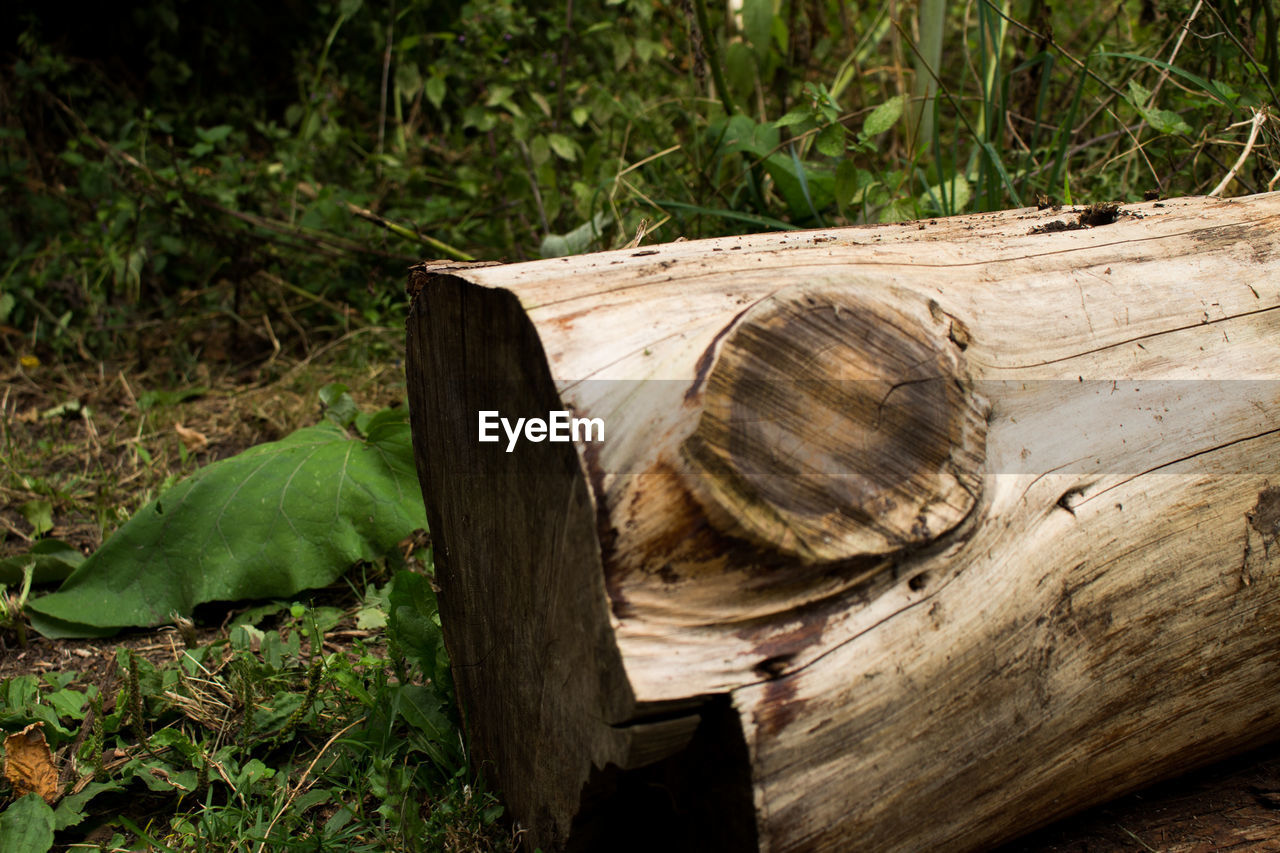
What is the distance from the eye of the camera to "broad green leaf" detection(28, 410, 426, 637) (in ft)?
6.30

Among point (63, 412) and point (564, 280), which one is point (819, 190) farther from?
point (63, 412)

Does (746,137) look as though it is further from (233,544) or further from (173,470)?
(173,470)

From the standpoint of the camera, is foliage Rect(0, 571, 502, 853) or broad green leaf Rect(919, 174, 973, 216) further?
broad green leaf Rect(919, 174, 973, 216)

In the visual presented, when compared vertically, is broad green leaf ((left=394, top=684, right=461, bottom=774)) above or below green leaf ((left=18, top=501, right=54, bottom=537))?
below

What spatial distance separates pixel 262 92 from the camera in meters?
4.55

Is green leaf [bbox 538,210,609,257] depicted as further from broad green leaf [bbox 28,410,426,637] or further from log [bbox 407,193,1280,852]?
log [bbox 407,193,1280,852]

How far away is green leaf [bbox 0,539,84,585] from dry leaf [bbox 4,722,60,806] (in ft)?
2.06

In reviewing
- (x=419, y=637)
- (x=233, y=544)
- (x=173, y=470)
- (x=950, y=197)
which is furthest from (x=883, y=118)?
(x=173, y=470)

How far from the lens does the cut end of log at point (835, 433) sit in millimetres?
973

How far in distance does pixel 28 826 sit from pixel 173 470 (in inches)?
54.0

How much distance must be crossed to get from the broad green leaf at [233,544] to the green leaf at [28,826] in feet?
1.73

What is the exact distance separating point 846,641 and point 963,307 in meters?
0.46

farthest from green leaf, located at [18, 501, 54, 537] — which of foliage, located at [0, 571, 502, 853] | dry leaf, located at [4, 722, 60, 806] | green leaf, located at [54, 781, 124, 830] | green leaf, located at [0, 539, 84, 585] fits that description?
green leaf, located at [54, 781, 124, 830]

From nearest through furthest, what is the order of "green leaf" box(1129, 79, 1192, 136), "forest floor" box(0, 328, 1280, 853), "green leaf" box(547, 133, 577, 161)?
"forest floor" box(0, 328, 1280, 853), "green leaf" box(1129, 79, 1192, 136), "green leaf" box(547, 133, 577, 161)
